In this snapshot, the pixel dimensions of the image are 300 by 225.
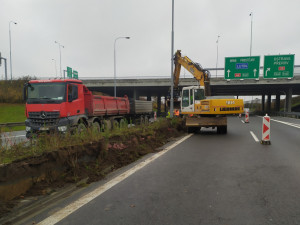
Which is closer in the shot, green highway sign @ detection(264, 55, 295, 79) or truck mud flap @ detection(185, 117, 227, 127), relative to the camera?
truck mud flap @ detection(185, 117, 227, 127)

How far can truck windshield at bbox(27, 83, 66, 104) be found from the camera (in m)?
8.91

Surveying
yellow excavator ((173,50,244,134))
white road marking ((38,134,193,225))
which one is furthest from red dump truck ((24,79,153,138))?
yellow excavator ((173,50,244,134))

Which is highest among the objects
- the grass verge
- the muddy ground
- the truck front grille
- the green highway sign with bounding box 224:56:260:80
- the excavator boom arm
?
the green highway sign with bounding box 224:56:260:80

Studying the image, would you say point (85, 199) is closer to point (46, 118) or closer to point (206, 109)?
point (46, 118)

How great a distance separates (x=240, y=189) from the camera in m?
3.94

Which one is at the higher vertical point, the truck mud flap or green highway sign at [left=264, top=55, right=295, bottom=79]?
green highway sign at [left=264, top=55, right=295, bottom=79]

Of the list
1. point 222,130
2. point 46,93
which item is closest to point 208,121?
point 222,130

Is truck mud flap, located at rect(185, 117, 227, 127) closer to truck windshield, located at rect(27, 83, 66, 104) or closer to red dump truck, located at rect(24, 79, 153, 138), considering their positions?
red dump truck, located at rect(24, 79, 153, 138)

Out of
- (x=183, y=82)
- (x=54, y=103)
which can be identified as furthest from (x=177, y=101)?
(x=183, y=82)

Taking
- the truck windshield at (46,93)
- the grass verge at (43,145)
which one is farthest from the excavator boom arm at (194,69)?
the grass verge at (43,145)

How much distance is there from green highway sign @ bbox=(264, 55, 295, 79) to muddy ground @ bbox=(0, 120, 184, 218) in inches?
1132

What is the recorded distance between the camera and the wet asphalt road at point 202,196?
291 cm

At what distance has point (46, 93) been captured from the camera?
30.0ft

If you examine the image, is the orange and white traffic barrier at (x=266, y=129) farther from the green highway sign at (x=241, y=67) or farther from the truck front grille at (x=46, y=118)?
the green highway sign at (x=241, y=67)
